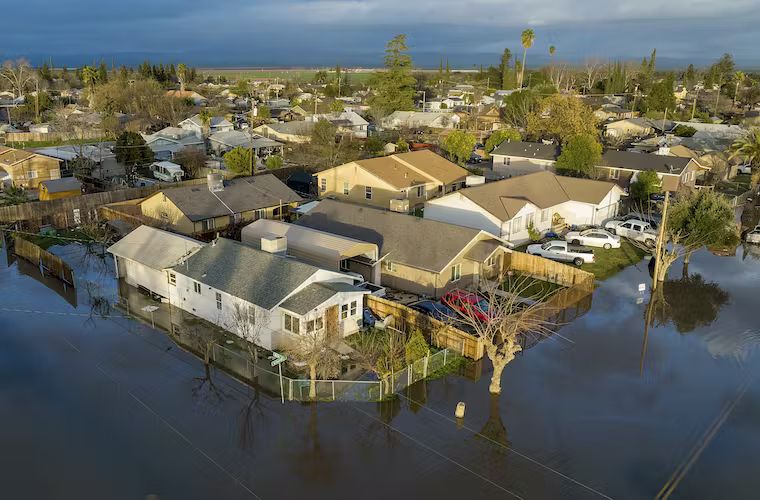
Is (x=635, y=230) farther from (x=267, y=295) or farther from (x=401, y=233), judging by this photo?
(x=267, y=295)

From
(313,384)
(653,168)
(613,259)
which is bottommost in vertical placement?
(613,259)

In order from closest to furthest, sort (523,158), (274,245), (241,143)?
1. (274,245)
2. (523,158)
3. (241,143)

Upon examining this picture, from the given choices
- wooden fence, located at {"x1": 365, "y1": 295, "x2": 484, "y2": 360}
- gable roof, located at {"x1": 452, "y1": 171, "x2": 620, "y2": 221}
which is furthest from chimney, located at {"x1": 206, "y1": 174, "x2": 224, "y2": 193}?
wooden fence, located at {"x1": 365, "y1": 295, "x2": 484, "y2": 360}

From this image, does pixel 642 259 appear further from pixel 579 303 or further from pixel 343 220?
pixel 343 220

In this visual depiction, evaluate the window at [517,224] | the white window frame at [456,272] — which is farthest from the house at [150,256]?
the window at [517,224]

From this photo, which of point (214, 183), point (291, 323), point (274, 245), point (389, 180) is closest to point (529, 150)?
point (389, 180)

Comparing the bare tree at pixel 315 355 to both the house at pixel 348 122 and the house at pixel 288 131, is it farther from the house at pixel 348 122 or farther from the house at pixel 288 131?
the house at pixel 348 122
